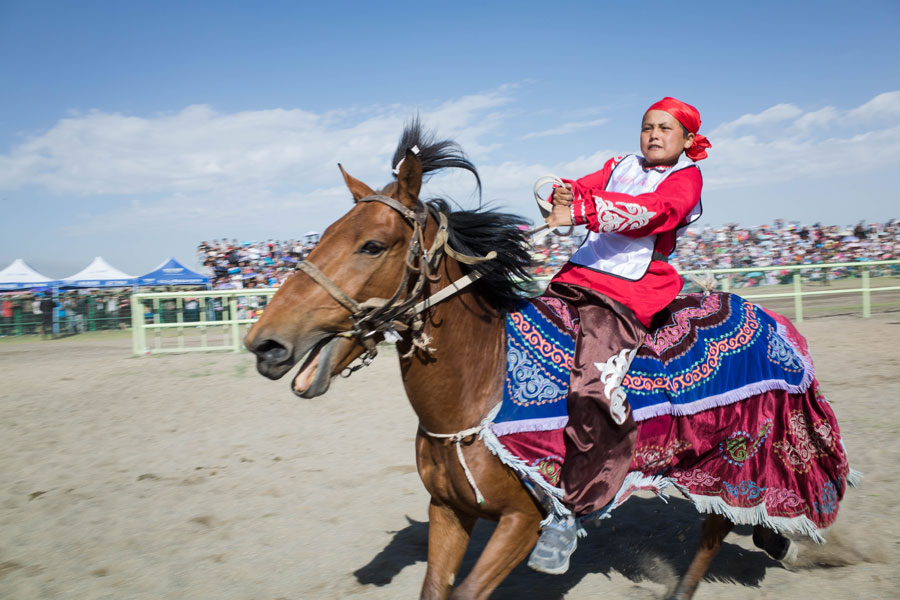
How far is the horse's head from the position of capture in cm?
198

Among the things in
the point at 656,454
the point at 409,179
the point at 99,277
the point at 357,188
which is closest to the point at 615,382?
the point at 656,454

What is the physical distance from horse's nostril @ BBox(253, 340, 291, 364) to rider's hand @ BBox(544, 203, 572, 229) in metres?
1.08

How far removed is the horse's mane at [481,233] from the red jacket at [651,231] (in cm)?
34

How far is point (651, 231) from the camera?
248 cm

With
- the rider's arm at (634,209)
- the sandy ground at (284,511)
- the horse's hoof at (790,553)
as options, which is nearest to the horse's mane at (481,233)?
the rider's arm at (634,209)

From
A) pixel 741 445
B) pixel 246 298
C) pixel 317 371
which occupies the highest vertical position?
pixel 317 371

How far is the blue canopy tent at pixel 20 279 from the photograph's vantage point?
888 inches

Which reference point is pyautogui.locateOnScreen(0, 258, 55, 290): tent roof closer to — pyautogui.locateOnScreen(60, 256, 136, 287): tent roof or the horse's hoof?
pyautogui.locateOnScreen(60, 256, 136, 287): tent roof

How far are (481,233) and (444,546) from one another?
1.27 m

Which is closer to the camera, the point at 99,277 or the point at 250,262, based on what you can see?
the point at 250,262

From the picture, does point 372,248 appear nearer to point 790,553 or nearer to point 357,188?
point 357,188

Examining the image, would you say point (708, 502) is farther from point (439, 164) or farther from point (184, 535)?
point (184, 535)

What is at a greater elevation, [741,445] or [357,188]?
[357,188]

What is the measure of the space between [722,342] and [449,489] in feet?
4.60
